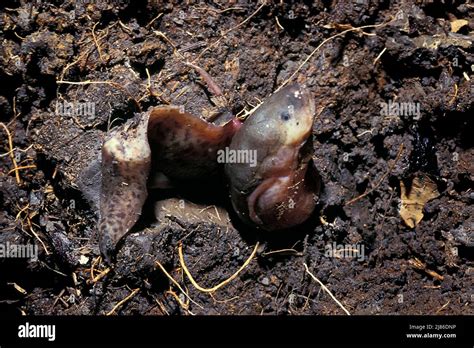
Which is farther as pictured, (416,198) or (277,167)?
(416,198)

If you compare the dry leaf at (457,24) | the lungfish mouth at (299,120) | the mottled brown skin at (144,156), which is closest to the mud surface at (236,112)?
the dry leaf at (457,24)

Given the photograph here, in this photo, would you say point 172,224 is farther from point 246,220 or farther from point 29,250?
point 29,250

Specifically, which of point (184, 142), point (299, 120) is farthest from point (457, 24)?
point (184, 142)

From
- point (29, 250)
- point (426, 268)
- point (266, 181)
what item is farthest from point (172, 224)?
point (426, 268)

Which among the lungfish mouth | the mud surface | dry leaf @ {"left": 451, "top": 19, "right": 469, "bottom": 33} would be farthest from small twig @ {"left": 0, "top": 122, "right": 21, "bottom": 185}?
dry leaf @ {"left": 451, "top": 19, "right": 469, "bottom": 33}

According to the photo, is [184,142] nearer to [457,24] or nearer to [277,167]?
[277,167]

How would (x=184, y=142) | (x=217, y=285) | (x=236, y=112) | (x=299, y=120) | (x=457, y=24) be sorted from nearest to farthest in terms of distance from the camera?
(x=299, y=120), (x=184, y=142), (x=217, y=285), (x=236, y=112), (x=457, y=24)

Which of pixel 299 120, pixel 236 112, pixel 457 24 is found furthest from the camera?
pixel 457 24

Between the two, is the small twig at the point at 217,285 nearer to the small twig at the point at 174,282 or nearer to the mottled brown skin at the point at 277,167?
the small twig at the point at 174,282
